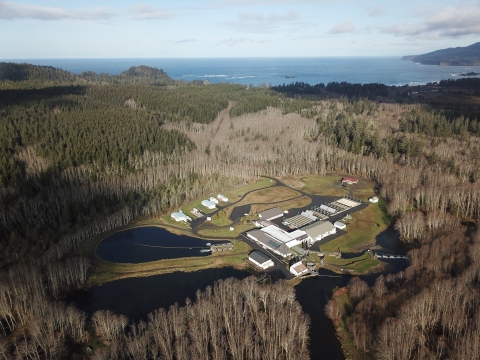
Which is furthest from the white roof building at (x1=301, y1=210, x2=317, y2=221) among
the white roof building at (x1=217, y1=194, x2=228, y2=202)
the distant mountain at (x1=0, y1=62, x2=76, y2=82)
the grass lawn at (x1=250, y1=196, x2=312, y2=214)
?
the distant mountain at (x1=0, y1=62, x2=76, y2=82)

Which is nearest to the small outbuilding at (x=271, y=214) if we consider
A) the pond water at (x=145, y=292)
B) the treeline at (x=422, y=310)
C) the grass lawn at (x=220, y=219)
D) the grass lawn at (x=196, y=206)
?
the grass lawn at (x=220, y=219)

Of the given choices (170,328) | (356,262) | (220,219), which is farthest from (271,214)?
(170,328)

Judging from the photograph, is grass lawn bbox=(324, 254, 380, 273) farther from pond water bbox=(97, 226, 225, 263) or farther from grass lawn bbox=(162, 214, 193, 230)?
grass lawn bbox=(162, 214, 193, 230)

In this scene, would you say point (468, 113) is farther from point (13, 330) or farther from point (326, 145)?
point (13, 330)

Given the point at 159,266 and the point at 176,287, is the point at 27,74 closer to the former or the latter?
the point at 159,266

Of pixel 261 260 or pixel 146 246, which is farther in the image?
pixel 146 246
